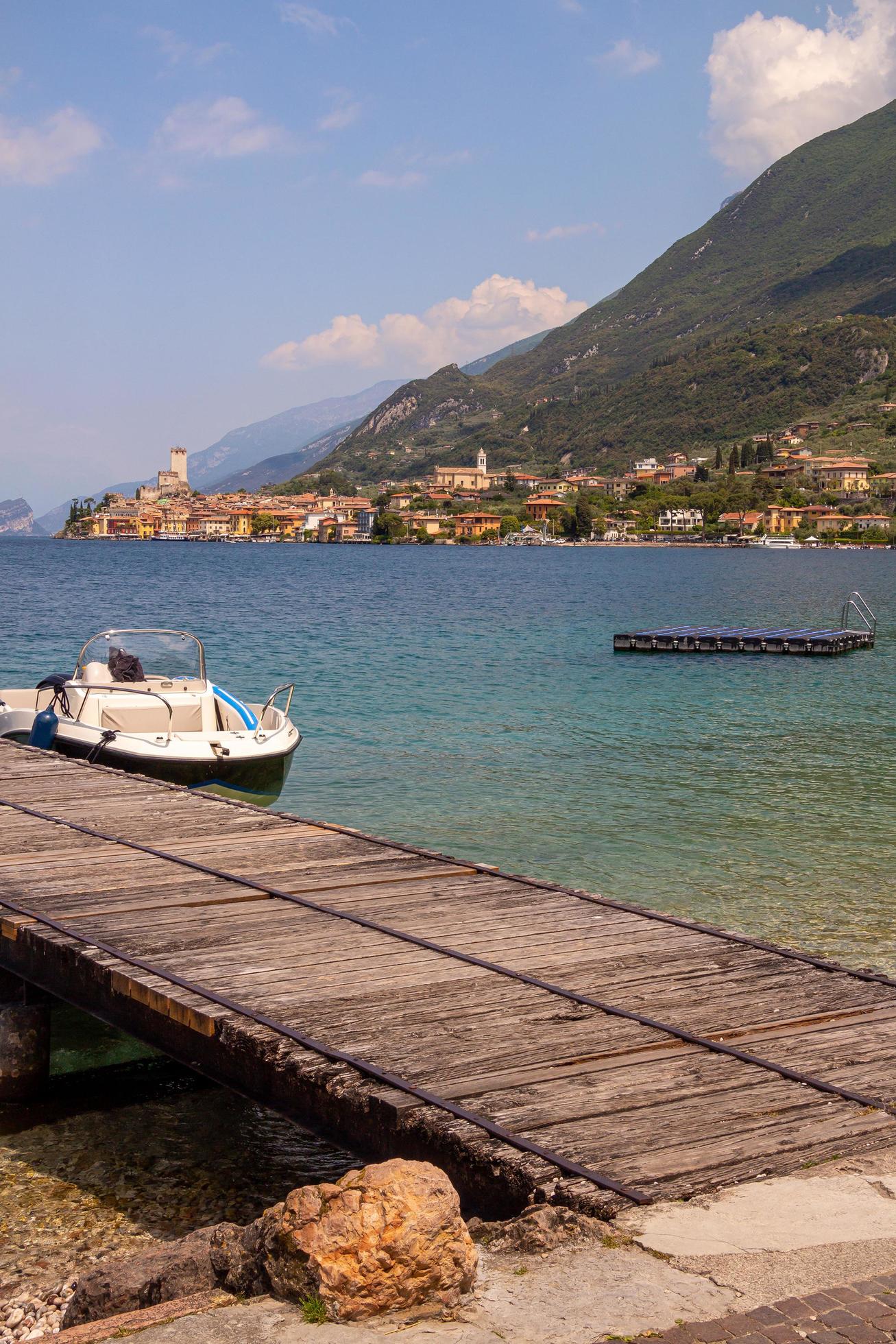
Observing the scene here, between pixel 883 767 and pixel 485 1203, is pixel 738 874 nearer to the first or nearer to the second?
pixel 883 767

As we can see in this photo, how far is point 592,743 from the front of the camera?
24.1 meters

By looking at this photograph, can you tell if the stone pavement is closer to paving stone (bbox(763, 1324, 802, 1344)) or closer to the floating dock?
paving stone (bbox(763, 1324, 802, 1344))

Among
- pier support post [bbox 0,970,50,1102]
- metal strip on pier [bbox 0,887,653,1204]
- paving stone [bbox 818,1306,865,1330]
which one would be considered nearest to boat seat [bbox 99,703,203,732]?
pier support post [bbox 0,970,50,1102]

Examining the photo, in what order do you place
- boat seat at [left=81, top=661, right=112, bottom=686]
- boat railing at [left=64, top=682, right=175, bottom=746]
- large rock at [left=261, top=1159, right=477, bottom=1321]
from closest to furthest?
1. large rock at [left=261, top=1159, right=477, bottom=1321]
2. boat railing at [left=64, top=682, right=175, bottom=746]
3. boat seat at [left=81, top=661, right=112, bottom=686]

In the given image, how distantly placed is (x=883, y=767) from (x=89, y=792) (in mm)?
14781

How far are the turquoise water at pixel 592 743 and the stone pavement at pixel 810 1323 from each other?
25.2 ft

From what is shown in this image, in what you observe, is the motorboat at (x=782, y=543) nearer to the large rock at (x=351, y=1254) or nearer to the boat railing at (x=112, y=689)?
the boat railing at (x=112, y=689)

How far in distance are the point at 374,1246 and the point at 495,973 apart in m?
2.96

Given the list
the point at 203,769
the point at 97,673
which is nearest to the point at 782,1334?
the point at 203,769

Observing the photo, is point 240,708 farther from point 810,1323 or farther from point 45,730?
point 810,1323

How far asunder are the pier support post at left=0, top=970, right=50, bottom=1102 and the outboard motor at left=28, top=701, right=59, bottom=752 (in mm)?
7689

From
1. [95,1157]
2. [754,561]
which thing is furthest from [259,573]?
[95,1157]

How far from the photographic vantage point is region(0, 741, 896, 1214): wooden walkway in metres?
4.82

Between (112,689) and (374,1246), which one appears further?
(112,689)
